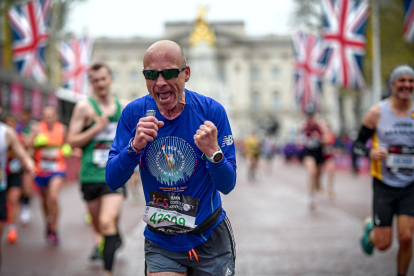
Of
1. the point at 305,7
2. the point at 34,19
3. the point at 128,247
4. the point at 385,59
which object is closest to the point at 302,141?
the point at 128,247

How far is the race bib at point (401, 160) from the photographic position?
4.56 m

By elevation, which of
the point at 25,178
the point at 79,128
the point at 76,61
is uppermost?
the point at 76,61

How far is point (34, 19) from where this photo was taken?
14.5 metres

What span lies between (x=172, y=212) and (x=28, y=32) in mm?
13557

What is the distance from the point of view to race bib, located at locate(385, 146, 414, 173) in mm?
4559

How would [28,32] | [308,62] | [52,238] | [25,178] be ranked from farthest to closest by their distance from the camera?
[308,62] < [28,32] < [25,178] < [52,238]

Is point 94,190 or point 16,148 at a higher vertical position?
point 16,148

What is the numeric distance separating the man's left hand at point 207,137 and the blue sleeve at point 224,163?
95 mm

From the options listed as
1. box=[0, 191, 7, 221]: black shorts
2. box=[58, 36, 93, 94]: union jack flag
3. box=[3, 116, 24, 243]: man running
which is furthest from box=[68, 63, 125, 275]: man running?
box=[58, 36, 93, 94]: union jack flag

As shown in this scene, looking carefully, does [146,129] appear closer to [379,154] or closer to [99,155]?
[99,155]

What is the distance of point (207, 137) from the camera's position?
2.32 m

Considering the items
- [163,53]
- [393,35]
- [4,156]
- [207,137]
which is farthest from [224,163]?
[393,35]

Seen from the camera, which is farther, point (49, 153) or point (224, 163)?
point (49, 153)

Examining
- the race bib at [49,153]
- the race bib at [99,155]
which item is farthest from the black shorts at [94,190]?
the race bib at [49,153]
